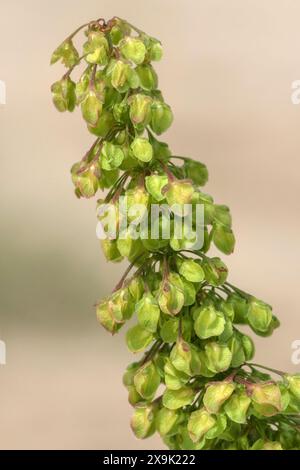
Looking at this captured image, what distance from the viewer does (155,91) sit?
1.56 ft

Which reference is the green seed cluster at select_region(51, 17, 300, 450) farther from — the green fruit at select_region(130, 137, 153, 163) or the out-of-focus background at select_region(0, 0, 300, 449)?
the out-of-focus background at select_region(0, 0, 300, 449)

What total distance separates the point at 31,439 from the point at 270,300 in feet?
1.07

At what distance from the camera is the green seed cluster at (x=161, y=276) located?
45 cm

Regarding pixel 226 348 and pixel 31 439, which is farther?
pixel 31 439

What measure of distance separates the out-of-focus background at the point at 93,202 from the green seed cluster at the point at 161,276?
0.29 m

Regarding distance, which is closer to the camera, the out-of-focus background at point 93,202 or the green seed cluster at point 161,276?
the green seed cluster at point 161,276

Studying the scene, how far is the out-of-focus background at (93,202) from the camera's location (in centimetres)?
75

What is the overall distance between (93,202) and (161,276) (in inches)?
13.3

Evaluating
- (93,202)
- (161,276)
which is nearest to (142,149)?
(161,276)

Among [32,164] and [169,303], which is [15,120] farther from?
[169,303]

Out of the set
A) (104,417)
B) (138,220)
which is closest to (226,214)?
(138,220)

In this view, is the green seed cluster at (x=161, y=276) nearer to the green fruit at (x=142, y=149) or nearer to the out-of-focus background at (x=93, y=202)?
the green fruit at (x=142, y=149)

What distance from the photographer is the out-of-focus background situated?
2.46ft

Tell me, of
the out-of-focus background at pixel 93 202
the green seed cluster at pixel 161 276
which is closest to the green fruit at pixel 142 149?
the green seed cluster at pixel 161 276
